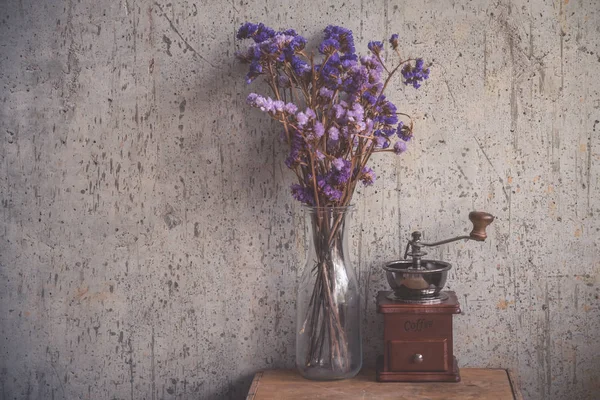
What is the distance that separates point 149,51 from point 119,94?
0.19 metres

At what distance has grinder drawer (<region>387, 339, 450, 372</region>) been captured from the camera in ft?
6.48

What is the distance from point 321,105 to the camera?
1996mm

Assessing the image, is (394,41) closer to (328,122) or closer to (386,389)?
(328,122)

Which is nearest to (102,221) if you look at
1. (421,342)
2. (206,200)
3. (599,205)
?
(206,200)

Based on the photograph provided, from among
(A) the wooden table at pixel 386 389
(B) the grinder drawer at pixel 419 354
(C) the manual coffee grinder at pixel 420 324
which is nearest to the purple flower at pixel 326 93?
(C) the manual coffee grinder at pixel 420 324

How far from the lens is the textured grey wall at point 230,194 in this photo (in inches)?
83.8

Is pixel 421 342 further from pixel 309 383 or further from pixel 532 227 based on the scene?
pixel 532 227

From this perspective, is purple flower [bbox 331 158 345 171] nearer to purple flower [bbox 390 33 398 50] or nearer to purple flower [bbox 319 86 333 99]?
purple flower [bbox 319 86 333 99]

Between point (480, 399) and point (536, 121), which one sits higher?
point (536, 121)

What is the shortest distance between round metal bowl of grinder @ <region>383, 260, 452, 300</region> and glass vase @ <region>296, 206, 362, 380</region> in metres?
0.13

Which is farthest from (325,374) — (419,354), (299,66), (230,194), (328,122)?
(299,66)

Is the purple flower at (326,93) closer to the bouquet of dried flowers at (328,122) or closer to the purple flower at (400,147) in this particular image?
the bouquet of dried flowers at (328,122)

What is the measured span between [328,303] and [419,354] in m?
0.33

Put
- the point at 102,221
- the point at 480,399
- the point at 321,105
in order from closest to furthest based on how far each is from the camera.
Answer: the point at 480,399 → the point at 321,105 → the point at 102,221
